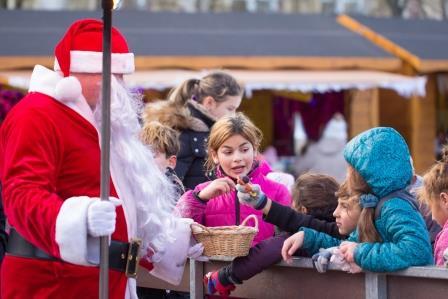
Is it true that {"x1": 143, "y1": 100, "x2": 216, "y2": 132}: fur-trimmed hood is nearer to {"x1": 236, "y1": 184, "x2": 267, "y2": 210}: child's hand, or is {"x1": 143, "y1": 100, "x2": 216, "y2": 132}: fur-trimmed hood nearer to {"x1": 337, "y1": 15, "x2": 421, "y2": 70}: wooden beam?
{"x1": 236, "y1": 184, "x2": 267, "y2": 210}: child's hand

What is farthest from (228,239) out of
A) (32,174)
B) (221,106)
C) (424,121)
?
(424,121)

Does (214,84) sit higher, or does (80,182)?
(214,84)

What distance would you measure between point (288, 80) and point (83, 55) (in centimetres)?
1163

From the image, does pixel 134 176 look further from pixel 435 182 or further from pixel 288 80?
pixel 288 80

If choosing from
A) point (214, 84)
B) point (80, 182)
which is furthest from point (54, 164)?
point (214, 84)

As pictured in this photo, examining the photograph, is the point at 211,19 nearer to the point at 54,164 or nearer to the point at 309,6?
the point at 309,6

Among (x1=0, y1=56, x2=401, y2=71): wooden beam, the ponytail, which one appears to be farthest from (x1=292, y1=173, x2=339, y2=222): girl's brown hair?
(x1=0, y1=56, x2=401, y2=71): wooden beam

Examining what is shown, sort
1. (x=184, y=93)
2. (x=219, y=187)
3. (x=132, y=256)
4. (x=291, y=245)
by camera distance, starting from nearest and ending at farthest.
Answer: (x=132, y=256), (x=291, y=245), (x=219, y=187), (x=184, y=93)

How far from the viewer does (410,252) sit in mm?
4285

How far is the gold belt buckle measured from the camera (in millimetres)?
4363

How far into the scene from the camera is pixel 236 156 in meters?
5.62

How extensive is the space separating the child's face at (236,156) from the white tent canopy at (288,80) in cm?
947

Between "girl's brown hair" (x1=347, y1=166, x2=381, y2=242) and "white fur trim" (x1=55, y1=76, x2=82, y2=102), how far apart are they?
3.68ft

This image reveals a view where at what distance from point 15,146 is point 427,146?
51.2 feet
